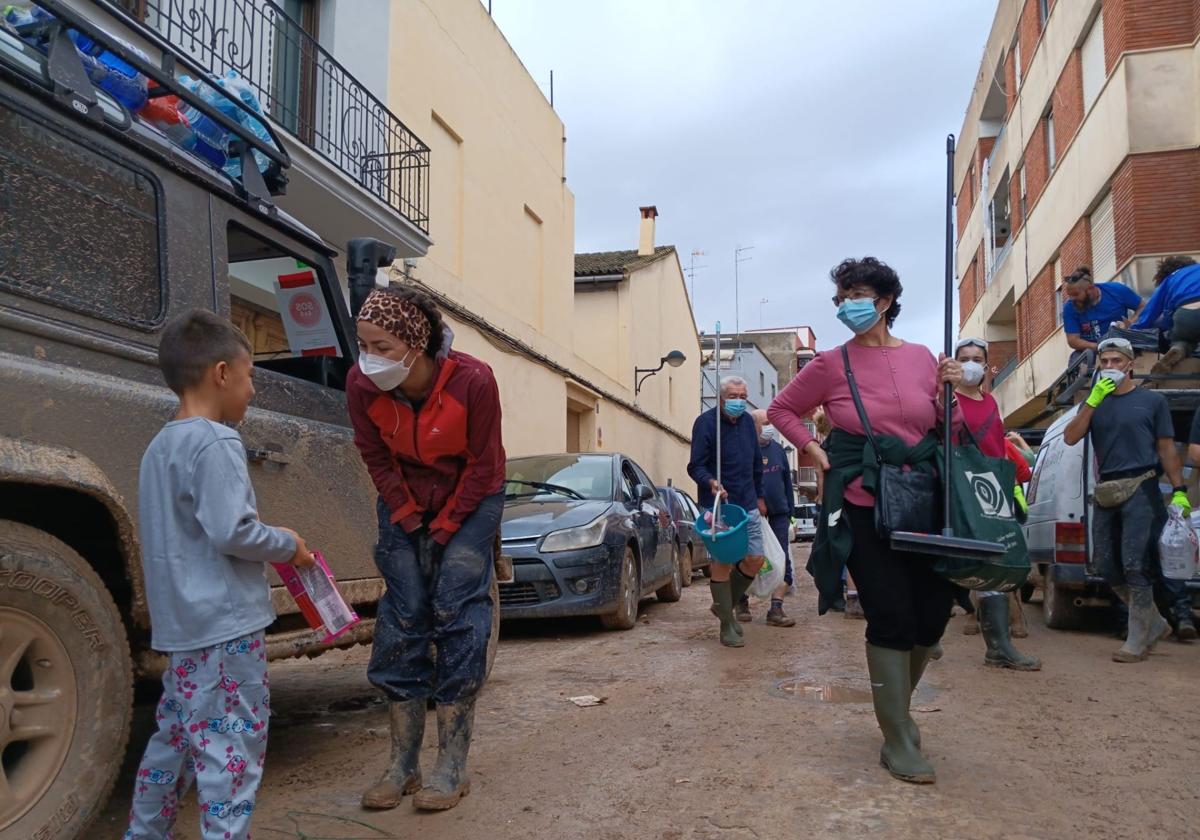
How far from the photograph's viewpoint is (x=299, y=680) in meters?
6.00

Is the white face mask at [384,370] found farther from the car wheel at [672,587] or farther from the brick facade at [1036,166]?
the brick facade at [1036,166]

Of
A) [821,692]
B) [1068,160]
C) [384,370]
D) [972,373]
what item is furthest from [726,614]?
[1068,160]

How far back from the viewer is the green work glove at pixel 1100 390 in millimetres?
6211

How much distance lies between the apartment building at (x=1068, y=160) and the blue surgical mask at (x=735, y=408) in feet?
33.8

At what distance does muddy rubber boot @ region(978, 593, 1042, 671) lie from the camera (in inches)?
232

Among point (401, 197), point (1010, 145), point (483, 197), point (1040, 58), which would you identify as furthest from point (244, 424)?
point (1010, 145)

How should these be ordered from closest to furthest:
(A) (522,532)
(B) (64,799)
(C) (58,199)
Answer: (B) (64,799) < (C) (58,199) < (A) (522,532)

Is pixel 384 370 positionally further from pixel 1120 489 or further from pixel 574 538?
pixel 1120 489

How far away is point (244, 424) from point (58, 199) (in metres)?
0.94

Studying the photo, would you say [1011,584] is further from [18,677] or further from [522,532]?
[522,532]

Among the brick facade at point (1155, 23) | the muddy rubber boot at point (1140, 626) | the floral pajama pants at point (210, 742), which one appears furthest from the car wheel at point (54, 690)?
the brick facade at point (1155, 23)

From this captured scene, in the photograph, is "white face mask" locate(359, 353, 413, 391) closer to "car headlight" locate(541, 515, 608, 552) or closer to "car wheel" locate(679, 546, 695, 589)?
"car headlight" locate(541, 515, 608, 552)

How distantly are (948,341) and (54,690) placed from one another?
11.1 ft

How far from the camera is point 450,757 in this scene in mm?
3301
